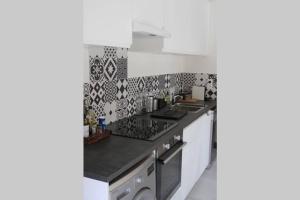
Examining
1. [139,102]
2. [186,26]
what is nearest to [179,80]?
[186,26]

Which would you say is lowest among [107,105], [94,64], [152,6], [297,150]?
[107,105]

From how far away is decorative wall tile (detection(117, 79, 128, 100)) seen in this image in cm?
228

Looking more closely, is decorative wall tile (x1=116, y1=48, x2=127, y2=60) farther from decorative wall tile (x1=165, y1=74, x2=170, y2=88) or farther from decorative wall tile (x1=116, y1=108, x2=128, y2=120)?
decorative wall tile (x1=165, y1=74, x2=170, y2=88)

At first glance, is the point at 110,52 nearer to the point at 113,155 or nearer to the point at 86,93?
the point at 86,93

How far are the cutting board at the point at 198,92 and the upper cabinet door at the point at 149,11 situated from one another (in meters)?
1.73

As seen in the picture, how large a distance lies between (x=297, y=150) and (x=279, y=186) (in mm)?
27

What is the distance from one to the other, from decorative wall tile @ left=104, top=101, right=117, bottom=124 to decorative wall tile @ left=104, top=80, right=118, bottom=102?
0.04 m

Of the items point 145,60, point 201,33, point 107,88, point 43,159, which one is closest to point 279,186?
point 43,159

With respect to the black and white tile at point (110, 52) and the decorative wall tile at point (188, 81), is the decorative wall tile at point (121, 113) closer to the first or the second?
the black and white tile at point (110, 52)

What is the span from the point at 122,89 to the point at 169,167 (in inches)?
32.9

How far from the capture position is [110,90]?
216 cm

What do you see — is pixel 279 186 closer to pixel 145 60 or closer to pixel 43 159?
pixel 43 159

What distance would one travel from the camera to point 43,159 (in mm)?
231

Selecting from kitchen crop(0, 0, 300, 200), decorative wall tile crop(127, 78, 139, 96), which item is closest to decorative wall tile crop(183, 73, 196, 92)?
decorative wall tile crop(127, 78, 139, 96)
